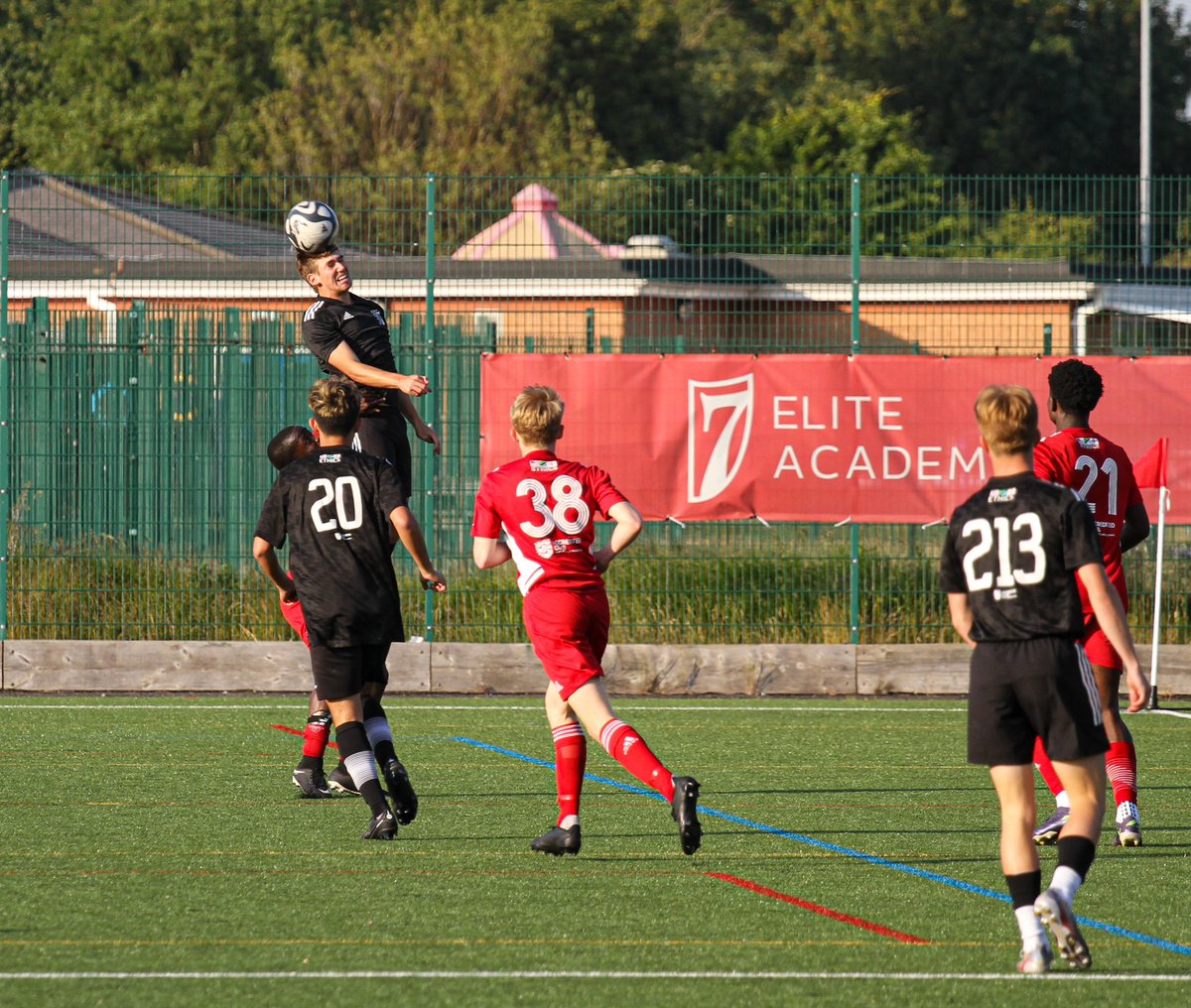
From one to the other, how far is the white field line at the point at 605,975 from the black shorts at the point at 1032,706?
60 cm

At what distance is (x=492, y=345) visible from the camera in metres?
13.9

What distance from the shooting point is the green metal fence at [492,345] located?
1387 centimetres

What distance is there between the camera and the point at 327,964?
5.83m

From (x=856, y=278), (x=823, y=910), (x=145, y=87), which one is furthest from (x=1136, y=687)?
(x=145, y=87)

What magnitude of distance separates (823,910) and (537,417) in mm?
2043

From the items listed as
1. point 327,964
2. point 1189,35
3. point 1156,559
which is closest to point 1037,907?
point 327,964

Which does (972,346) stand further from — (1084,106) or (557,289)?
(1084,106)

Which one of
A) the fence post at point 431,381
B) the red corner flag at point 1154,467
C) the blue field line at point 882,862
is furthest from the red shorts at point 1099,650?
the fence post at point 431,381

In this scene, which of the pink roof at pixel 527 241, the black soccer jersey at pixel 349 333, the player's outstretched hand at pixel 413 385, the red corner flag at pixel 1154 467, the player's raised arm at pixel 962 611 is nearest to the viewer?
the player's raised arm at pixel 962 611

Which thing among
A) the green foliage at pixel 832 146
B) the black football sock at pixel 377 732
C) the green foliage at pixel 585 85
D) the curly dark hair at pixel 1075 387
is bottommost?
the black football sock at pixel 377 732

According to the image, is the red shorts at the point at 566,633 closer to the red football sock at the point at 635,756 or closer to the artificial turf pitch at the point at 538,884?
the red football sock at the point at 635,756

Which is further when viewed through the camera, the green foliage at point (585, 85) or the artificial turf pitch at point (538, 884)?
the green foliage at point (585, 85)

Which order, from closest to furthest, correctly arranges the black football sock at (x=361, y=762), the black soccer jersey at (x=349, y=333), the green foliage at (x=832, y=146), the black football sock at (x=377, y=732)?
the black football sock at (x=361, y=762) < the black football sock at (x=377, y=732) < the black soccer jersey at (x=349, y=333) < the green foliage at (x=832, y=146)

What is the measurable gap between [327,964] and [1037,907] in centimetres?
196
